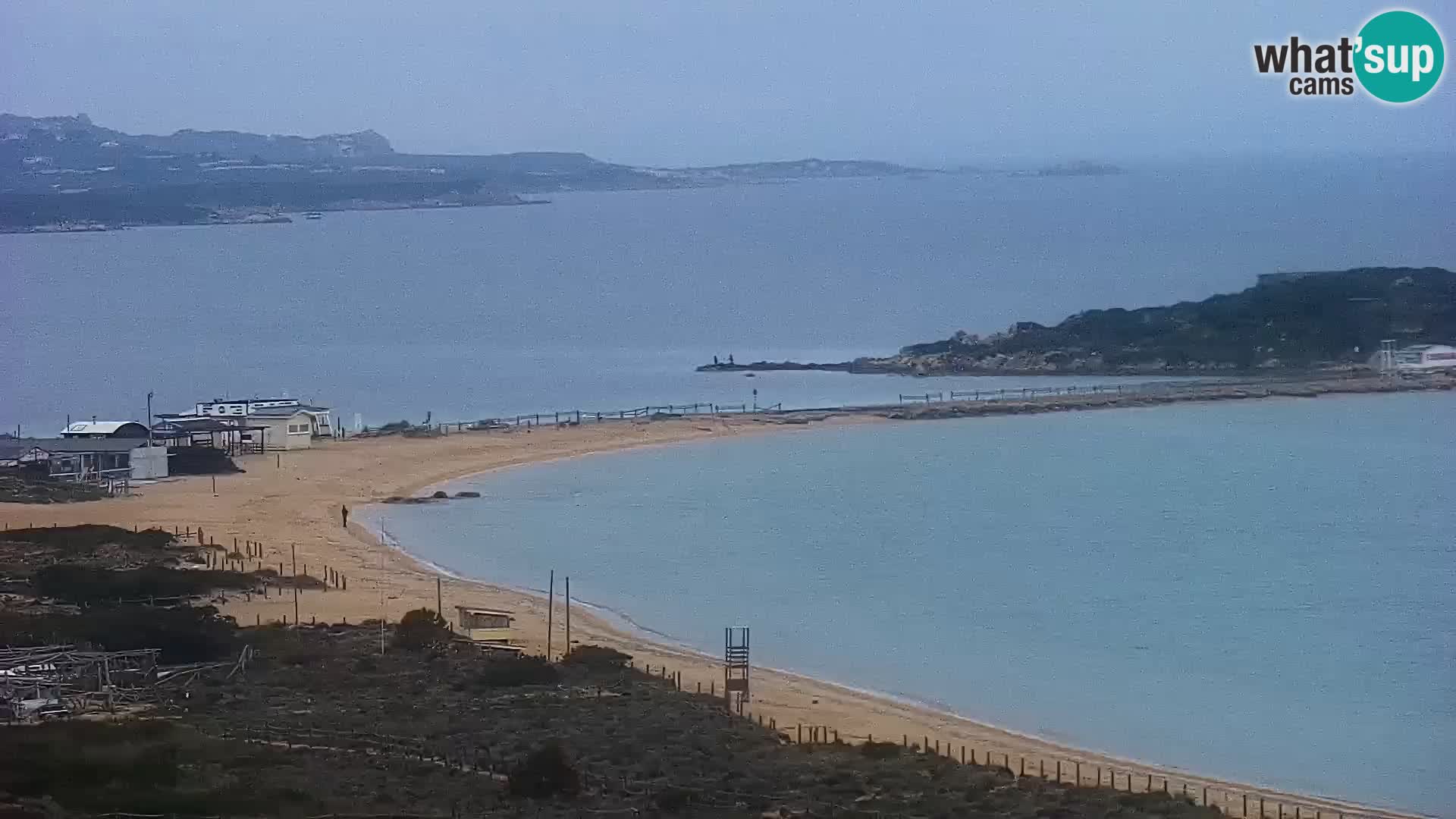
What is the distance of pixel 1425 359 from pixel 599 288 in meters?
36.6

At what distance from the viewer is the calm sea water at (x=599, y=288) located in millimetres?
39125

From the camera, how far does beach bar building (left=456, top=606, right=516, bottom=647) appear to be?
1498 cm

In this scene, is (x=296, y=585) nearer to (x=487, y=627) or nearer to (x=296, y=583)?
(x=296, y=583)

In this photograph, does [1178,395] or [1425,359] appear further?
[1425,359]

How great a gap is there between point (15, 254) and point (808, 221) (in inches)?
1849

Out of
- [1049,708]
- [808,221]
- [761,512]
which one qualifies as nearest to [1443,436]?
[761,512]

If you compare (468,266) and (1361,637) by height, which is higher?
(468,266)

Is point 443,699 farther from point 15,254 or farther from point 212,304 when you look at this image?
point 15,254

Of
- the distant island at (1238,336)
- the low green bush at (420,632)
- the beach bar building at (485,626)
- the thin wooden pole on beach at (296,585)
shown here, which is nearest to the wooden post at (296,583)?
the thin wooden pole on beach at (296,585)

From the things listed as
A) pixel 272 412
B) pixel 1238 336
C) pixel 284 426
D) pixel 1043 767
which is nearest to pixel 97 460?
pixel 284 426

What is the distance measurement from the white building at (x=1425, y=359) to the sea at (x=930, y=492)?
4.41 ft

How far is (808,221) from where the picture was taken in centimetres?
11562

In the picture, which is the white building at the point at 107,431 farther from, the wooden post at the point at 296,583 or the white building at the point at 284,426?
the wooden post at the point at 296,583

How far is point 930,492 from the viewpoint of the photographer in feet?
86.2
